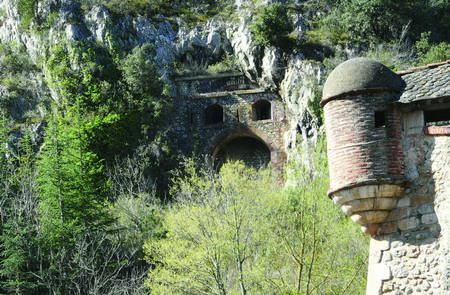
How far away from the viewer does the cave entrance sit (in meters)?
28.6

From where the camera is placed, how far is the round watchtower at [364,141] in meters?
9.45

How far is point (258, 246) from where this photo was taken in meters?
17.7

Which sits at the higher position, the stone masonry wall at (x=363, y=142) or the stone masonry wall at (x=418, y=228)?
the stone masonry wall at (x=363, y=142)

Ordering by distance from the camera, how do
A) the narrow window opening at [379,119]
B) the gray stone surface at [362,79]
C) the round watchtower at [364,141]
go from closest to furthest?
the round watchtower at [364,141]
the gray stone surface at [362,79]
the narrow window opening at [379,119]

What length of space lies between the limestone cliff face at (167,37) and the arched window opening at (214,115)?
7.22 feet

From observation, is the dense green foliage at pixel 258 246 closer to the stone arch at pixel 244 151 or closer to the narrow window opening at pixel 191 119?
the stone arch at pixel 244 151

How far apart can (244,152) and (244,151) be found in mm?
57

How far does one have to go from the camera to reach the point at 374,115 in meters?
9.77

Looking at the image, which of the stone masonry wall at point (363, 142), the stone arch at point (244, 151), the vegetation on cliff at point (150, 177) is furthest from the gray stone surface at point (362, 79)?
the stone arch at point (244, 151)

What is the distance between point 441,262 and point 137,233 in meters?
15.0

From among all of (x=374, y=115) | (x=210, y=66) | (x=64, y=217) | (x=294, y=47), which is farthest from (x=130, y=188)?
(x=374, y=115)

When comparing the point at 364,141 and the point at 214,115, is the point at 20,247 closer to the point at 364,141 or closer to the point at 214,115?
the point at 364,141

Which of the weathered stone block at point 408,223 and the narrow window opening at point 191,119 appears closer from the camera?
the weathered stone block at point 408,223

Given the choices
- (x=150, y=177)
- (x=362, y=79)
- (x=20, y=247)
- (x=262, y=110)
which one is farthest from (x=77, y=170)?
(x=362, y=79)
